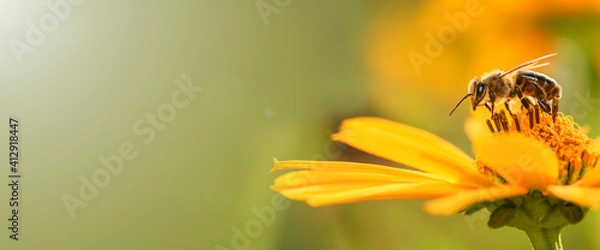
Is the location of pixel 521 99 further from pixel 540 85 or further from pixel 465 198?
pixel 465 198

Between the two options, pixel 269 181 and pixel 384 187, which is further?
pixel 269 181

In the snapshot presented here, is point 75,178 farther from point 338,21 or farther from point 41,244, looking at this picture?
point 338,21

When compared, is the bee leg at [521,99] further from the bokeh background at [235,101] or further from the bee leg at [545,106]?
the bokeh background at [235,101]

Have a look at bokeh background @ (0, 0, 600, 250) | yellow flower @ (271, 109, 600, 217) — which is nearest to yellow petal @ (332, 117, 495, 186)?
yellow flower @ (271, 109, 600, 217)

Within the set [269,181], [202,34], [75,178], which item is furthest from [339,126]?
[75,178]

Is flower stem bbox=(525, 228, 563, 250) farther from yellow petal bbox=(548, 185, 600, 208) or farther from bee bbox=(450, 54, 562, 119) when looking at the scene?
bee bbox=(450, 54, 562, 119)

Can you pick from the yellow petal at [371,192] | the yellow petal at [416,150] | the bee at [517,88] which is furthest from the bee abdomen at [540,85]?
the yellow petal at [371,192]
